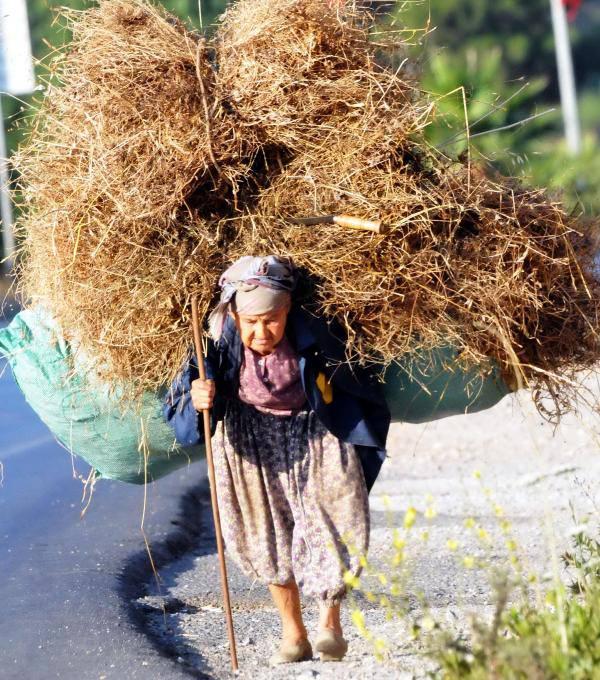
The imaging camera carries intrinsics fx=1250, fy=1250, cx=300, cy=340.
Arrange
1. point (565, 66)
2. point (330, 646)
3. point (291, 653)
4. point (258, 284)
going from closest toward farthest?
point (258, 284) < point (330, 646) < point (291, 653) < point (565, 66)

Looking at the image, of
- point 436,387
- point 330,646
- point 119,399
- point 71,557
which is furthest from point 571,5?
point 330,646

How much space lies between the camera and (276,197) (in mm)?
4145

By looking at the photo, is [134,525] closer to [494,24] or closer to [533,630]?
[533,630]

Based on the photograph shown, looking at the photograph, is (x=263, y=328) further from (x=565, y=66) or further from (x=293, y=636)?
(x=565, y=66)

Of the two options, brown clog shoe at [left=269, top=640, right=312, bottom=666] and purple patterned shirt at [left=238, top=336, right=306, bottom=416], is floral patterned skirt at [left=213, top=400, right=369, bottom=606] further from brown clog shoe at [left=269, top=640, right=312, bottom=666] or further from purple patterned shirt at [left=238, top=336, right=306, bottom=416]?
brown clog shoe at [left=269, top=640, right=312, bottom=666]

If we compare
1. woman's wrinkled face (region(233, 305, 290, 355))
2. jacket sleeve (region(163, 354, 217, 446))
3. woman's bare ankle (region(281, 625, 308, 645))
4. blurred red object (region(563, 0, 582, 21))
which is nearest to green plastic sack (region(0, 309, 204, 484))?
jacket sleeve (region(163, 354, 217, 446))

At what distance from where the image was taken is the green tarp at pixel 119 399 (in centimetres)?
438

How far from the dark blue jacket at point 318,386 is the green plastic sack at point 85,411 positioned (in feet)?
0.99

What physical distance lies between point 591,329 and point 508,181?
0.60 meters

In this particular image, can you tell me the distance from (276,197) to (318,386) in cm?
64

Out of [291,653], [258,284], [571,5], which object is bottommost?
[291,653]

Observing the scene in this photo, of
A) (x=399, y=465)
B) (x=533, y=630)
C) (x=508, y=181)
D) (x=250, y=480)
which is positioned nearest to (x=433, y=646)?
(x=533, y=630)

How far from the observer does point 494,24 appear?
37.5 meters

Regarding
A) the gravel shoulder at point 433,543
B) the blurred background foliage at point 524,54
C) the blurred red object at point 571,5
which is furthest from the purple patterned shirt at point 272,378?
the blurred red object at point 571,5
